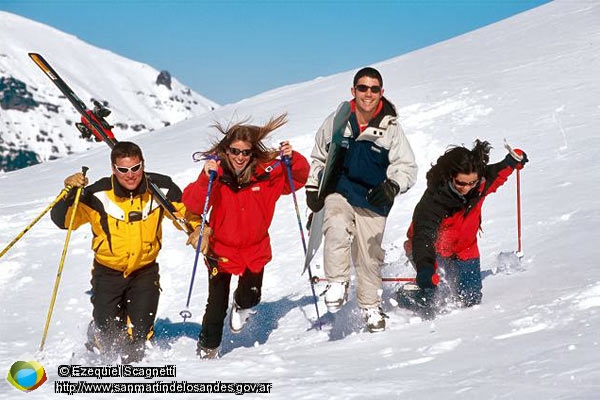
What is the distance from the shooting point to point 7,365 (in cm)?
607

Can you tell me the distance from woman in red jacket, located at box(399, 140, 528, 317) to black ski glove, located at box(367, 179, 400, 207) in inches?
17.2

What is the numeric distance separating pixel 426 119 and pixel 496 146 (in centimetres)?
195

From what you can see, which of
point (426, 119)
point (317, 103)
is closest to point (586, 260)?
point (426, 119)

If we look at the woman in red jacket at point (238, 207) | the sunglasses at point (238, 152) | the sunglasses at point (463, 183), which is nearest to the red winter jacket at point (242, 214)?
the woman in red jacket at point (238, 207)

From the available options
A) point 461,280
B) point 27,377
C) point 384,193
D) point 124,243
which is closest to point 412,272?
point 461,280

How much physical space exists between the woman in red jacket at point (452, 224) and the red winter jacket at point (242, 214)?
1.18 metres

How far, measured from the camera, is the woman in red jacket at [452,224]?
530 centimetres

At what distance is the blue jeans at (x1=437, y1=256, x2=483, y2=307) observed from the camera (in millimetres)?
5512

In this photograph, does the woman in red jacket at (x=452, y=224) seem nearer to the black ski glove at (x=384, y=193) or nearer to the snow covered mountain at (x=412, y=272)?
the snow covered mountain at (x=412, y=272)

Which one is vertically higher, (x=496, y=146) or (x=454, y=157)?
(x=454, y=157)

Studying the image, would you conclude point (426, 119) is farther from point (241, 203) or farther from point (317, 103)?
point (241, 203)

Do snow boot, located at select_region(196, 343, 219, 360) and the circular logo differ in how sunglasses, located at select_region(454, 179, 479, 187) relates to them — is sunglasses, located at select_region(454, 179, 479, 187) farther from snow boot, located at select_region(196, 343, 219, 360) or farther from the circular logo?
the circular logo

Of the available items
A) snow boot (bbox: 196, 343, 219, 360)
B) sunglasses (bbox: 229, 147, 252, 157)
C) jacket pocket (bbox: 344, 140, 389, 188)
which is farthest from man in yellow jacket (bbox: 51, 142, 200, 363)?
jacket pocket (bbox: 344, 140, 389, 188)

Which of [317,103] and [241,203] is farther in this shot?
[317,103]
